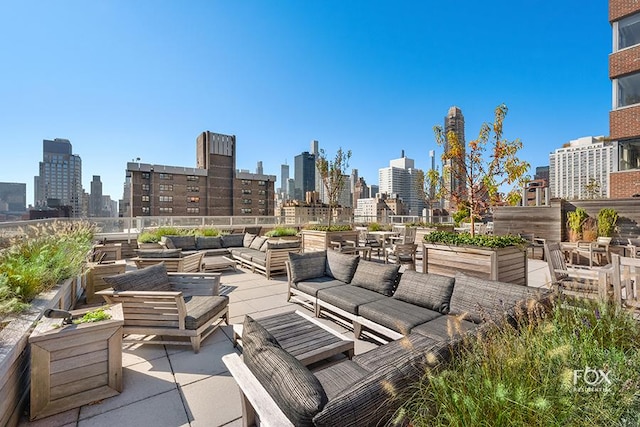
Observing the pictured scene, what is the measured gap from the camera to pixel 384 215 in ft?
49.8

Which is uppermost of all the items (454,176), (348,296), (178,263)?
(454,176)

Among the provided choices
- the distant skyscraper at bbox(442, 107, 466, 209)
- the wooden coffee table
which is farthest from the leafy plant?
the wooden coffee table

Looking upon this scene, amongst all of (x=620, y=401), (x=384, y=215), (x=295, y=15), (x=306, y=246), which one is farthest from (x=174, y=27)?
(x=384, y=215)

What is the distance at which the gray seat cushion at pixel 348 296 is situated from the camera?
3.20 meters

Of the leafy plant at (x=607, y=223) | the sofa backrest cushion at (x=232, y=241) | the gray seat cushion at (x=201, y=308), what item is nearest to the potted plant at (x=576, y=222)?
the leafy plant at (x=607, y=223)

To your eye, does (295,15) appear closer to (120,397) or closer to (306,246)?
(306,246)

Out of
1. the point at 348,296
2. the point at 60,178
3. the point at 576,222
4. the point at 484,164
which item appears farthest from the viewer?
the point at 60,178

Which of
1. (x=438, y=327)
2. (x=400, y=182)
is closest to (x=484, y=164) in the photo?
(x=438, y=327)

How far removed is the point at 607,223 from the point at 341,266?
8589mm

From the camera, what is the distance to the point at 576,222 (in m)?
8.01

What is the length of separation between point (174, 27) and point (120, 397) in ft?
30.9

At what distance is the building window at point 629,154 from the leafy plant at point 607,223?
3.89m

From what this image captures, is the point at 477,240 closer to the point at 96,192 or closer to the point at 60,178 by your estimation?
the point at 60,178

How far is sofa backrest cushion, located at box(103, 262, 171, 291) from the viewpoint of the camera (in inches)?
Result: 120
